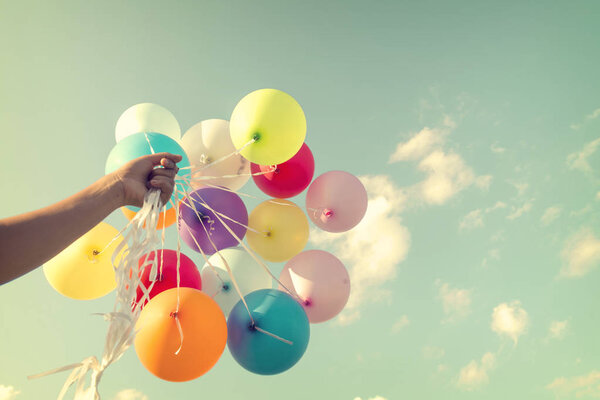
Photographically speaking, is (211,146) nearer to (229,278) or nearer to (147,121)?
(147,121)

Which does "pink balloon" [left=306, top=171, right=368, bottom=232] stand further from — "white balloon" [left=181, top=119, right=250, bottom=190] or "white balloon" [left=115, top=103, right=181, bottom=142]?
"white balloon" [left=115, top=103, right=181, bottom=142]

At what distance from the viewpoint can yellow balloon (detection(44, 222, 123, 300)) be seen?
7.73 feet

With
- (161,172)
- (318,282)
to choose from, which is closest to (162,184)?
(161,172)

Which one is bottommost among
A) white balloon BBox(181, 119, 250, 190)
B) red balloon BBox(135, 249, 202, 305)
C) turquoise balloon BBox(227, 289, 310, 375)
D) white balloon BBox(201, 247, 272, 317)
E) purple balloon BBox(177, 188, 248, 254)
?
turquoise balloon BBox(227, 289, 310, 375)

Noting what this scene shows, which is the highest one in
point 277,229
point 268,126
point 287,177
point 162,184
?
point 287,177

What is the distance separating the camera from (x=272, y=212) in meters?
2.92

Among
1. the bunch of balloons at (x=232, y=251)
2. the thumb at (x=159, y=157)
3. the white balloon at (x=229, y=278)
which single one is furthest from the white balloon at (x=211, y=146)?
the thumb at (x=159, y=157)

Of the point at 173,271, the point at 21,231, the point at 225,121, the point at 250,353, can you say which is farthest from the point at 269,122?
the point at 21,231

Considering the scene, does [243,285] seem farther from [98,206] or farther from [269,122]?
[98,206]

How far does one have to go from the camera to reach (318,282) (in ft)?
8.71

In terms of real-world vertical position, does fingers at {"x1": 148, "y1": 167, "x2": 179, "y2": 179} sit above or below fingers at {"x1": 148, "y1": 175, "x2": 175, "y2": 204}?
above

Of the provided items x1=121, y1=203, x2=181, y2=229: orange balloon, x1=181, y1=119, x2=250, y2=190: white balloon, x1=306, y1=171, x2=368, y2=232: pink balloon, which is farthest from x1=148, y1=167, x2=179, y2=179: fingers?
x1=306, y1=171, x2=368, y2=232: pink balloon

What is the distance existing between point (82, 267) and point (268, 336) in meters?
1.31

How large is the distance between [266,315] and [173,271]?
71 cm
